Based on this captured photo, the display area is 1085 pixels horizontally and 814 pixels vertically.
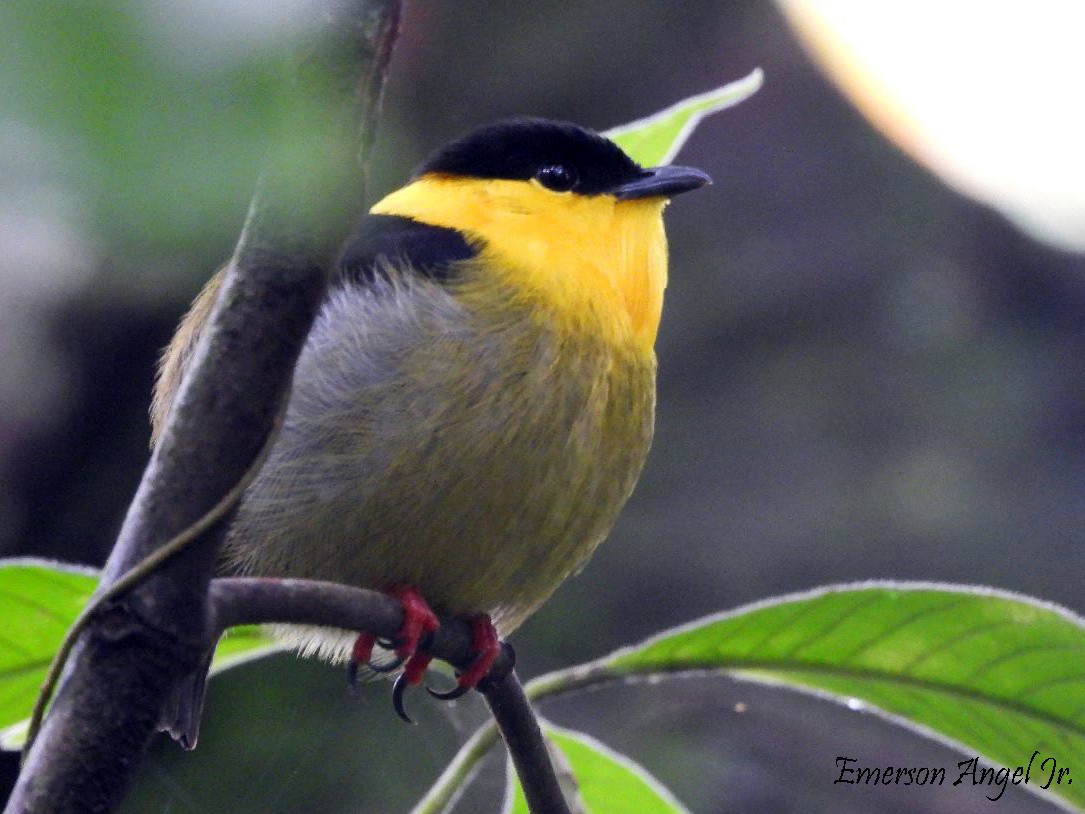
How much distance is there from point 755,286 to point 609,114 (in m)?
0.85

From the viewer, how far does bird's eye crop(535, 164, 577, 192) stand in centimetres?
256

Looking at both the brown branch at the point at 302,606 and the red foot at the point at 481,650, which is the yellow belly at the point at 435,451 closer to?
the red foot at the point at 481,650

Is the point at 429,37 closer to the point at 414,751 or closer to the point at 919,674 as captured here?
the point at 414,751

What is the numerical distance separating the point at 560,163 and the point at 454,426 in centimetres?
75

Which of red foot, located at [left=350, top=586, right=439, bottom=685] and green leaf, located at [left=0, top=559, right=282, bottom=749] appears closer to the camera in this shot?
green leaf, located at [left=0, top=559, right=282, bottom=749]

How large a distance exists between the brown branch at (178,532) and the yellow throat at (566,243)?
1.30 m

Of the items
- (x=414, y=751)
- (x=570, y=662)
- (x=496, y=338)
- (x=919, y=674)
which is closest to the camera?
(x=919, y=674)

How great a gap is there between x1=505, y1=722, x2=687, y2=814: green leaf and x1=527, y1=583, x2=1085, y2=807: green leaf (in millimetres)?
193

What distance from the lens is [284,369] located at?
3.16 feet

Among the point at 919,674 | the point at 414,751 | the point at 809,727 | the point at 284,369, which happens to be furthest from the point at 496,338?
the point at 809,727

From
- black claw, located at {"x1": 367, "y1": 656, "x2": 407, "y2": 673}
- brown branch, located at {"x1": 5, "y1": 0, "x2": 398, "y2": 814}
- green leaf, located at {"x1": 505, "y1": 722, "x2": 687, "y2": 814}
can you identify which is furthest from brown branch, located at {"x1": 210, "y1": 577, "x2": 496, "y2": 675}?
black claw, located at {"x1": 367, "y1": 656, "x2": 407, "y2": 673}

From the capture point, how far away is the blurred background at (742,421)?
313 cm

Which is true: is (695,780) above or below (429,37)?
below

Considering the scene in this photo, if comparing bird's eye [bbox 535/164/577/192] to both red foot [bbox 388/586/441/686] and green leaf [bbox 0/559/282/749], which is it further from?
green leaf [bbox 0/559/282/749]
